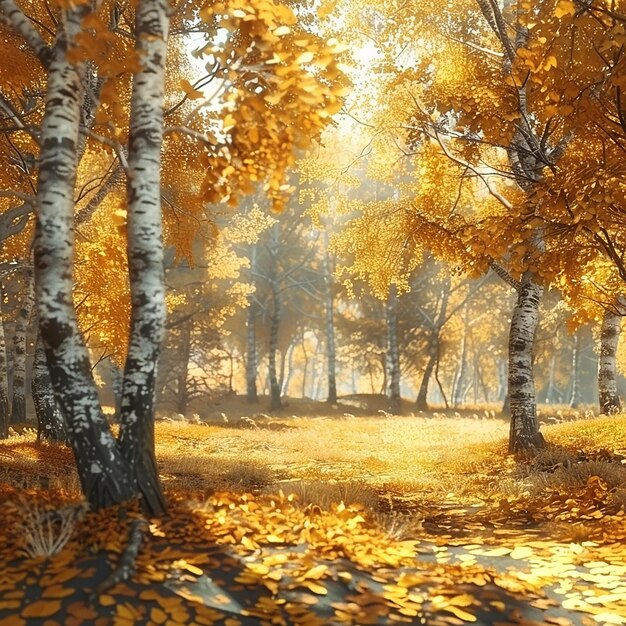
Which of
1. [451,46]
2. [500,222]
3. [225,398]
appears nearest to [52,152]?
[500,222]

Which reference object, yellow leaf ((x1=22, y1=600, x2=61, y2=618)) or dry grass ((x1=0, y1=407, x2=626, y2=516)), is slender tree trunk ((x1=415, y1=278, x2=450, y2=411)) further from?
yellow leaf ((x1=22, y1=600, x2=61, y2=618))

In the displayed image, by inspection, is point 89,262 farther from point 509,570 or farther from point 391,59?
point 509,570

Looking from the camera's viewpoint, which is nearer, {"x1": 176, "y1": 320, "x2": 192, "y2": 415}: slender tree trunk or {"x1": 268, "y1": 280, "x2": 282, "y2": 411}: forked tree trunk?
{"x1": 176, "y1": 320, "x2": 192, "y2": 415}: slender tree trunk

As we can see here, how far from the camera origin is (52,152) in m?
3.82

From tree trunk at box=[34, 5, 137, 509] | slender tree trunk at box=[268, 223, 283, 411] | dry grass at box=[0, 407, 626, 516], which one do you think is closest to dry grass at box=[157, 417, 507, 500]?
dry grass at box=[0, 407, 626, 516]

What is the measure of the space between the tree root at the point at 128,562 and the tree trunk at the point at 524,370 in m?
6.30

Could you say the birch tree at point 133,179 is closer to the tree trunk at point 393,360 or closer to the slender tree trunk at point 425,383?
the tree trunk at point 393,360

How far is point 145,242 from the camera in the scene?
4.09 metres

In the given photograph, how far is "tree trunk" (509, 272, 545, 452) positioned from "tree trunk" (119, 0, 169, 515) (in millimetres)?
5967

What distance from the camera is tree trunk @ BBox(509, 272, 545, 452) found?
8.25 m

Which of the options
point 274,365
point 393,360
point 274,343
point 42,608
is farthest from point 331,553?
point 274,343

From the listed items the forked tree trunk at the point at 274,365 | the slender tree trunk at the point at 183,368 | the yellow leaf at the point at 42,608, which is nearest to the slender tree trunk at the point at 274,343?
the forked tree trunk at the point at 274,365

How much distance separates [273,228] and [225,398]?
7.45 metres

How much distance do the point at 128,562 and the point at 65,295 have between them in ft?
5.92
